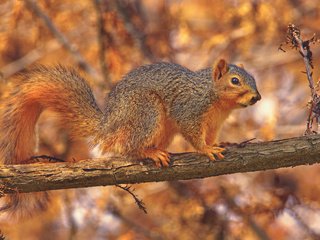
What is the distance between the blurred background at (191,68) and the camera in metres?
5.97

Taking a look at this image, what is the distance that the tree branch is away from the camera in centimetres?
381

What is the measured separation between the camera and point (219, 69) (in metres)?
4.51

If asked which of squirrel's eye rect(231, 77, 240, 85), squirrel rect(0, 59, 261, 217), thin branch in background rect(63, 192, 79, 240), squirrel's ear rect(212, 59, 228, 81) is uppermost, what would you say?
squirrel's ear rect(212, 59, 228, 81)

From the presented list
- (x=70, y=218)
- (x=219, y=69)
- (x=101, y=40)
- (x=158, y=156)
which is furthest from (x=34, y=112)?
(x=101, y=40)

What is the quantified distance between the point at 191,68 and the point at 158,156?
2.92 metres

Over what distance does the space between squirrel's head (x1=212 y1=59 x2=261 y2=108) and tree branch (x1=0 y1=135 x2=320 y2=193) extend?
0.37 m

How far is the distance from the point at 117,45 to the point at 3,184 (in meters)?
2.87

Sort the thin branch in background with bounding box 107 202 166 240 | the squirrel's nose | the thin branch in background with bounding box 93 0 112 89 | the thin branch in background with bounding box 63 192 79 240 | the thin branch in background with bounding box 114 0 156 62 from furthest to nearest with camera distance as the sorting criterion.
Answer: the thin branch in background with bounding box 114 0 156 62
the thin branch in background with bounding box 93 0 112 89
the thin branch in background with bounding box 107 202 166 240
the thin branch in background with bounding box 63 192 79 240
the squirrel's nose

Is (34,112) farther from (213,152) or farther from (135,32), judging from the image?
(135,32)

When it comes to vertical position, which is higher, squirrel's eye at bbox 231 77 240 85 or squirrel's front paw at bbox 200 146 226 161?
squirrel's eye at bbox 231 77 240 85

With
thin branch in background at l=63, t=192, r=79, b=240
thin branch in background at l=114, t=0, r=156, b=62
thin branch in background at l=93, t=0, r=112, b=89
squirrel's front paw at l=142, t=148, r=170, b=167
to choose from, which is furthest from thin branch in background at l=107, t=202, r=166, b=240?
squirrel's front paw at l=142, t=148, r=170, b=167

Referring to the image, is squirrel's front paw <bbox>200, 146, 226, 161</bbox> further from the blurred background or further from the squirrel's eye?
the blurred background

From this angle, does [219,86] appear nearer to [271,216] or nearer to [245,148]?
[245,148]

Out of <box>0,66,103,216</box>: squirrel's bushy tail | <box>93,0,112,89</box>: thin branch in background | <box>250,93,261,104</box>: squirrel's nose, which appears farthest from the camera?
<box>93,0,112,89</box>: thin branch in background
